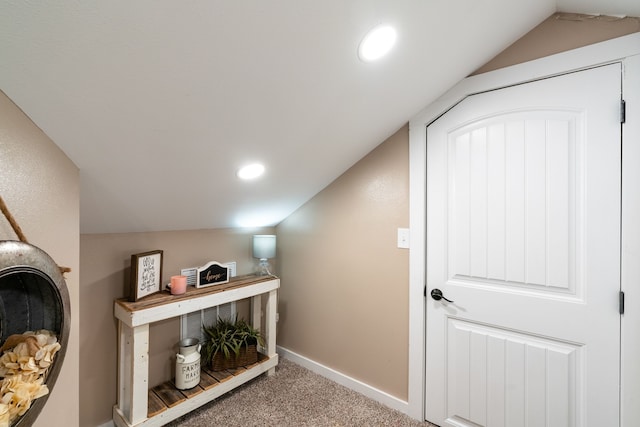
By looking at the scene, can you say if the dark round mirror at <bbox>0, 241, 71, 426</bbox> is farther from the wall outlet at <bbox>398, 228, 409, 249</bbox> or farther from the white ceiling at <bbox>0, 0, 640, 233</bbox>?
the wall outlet at <bbox>398, 228, 409, 249</bbox>

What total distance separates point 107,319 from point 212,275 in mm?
637

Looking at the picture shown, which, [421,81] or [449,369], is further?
[449,369]

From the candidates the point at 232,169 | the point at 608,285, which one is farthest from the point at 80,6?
the point at 608,285

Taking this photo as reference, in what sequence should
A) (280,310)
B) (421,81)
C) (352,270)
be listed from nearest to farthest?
(421,81)
(352,270)
(280,310)

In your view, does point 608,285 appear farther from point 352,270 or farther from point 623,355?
point 352,270

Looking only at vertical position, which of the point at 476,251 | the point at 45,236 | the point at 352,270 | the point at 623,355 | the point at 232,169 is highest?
the point at 232,169

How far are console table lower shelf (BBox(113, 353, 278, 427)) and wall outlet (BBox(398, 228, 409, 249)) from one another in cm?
137

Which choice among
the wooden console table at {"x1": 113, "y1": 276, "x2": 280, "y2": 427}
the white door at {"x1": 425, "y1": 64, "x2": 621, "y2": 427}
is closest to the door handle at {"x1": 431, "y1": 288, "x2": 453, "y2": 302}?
the white door at {"x1": 425, "y1": 64, "x2": 621, "y2": 427}

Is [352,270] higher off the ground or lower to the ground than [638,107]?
lower

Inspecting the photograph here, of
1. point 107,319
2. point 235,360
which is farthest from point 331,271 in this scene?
point 107,319

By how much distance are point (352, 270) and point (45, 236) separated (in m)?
1.71

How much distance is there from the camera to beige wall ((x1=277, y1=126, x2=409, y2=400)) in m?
1.98

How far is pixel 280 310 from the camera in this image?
108 inches

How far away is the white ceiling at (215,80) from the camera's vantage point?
2.81ft
